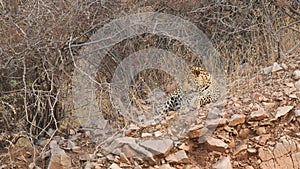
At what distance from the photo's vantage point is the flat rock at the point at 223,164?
7.89 ft

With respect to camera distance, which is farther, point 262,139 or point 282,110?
point 282,110

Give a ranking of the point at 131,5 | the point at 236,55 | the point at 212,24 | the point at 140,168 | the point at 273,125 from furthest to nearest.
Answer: the point at 212,24, the point at 236,55, the point at 131,5, the point at 273,125, the point at 140,168

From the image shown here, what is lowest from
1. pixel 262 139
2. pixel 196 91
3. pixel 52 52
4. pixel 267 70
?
pixel 262 139

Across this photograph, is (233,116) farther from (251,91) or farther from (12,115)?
(12,115)

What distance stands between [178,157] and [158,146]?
0.42 ft

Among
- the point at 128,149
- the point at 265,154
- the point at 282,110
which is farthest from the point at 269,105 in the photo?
the point at 128,149

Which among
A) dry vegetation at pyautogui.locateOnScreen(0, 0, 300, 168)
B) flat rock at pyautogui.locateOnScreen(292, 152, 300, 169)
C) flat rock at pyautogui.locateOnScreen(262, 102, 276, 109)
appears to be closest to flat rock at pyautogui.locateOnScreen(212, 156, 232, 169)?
flat rock at pyautogui.locateOnScreen(292, 152, 300, 169)

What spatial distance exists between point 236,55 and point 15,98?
1936mm

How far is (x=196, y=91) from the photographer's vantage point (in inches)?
127

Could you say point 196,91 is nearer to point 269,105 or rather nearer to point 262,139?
point 269,105

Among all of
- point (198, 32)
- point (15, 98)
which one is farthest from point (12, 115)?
point (198, 32)

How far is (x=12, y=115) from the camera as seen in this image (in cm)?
262

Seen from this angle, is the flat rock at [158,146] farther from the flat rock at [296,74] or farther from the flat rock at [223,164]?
the flat rock at [296,74]

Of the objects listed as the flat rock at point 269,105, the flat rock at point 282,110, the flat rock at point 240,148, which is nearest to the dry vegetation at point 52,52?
the flat rock at point 269,105
